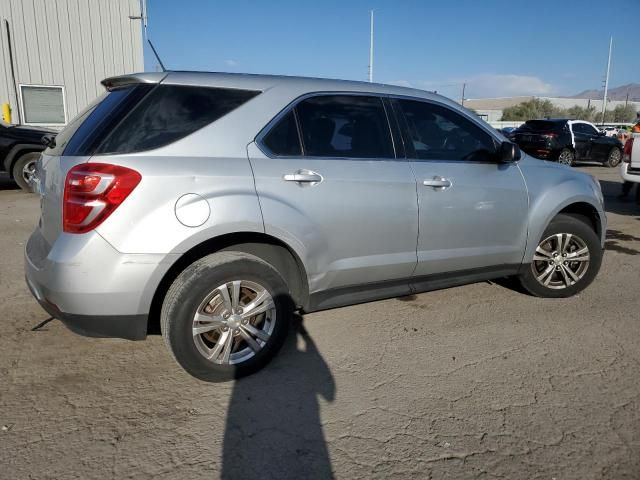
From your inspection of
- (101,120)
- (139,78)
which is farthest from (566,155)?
(101,120)

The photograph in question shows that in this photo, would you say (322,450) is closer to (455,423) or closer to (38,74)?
(455,423)

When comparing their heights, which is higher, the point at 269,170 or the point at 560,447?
the point at 269,170

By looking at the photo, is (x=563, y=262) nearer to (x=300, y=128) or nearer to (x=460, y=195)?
(x=460, y=195)

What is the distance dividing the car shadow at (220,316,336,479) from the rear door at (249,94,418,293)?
531mm

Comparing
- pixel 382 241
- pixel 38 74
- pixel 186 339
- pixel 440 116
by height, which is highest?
pixel 38 74

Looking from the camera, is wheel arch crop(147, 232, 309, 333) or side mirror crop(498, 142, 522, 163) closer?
wheel arch crop(147, 232, 309, 333)

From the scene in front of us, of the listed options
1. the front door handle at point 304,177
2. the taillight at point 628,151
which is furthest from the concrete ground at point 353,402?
the taillight at point 628,151

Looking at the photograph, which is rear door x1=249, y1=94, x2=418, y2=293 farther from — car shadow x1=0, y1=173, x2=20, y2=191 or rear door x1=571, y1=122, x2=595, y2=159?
rear door x1=571, y1=122, x2=595, y2=159

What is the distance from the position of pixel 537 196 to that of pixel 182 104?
111 inches

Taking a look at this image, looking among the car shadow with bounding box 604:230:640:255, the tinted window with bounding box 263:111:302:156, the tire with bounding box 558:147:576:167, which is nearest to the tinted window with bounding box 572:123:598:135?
the tire with bounding box 558:147:576:167

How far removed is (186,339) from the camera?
2.79 m

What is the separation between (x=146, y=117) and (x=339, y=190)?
3.96 ft

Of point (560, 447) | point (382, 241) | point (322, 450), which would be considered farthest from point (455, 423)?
point (382, 241)

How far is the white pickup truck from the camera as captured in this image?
845 centimetres
